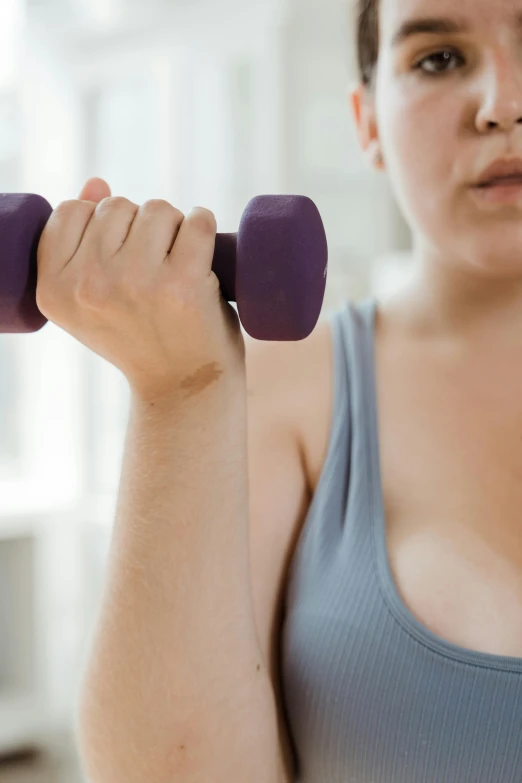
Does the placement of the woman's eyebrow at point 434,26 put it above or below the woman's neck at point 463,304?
above

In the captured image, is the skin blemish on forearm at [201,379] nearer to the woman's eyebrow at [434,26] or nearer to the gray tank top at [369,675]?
the gray tank top at [369,675]

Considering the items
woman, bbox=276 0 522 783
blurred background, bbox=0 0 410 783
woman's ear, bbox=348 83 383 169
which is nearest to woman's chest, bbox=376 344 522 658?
woman, bbox=276 0 522 783

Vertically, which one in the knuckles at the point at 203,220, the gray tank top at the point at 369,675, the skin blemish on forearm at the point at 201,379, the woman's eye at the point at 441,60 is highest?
the woman's eye at the point at 441,60

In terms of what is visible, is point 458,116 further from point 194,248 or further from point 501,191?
point 194,248

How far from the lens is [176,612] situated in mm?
678

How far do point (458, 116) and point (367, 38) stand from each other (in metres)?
0.20

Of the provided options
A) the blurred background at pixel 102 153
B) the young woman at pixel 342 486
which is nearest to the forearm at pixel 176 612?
the young woman at pixel 342 486

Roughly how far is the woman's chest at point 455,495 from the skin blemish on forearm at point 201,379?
266mm

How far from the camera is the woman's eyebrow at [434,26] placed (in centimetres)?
80

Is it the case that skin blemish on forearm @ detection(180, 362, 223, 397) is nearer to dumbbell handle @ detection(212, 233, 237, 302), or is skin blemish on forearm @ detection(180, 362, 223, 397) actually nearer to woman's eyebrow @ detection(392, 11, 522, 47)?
dumbbell handle @ detection(212, 233, 237, 302)

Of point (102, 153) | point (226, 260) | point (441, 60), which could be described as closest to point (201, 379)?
point (226, 260)

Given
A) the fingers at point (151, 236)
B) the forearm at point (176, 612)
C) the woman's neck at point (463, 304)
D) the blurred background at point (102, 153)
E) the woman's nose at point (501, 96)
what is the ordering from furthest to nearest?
the blurred background at point (102, 153) → the woman's neck at point (463, 304) → the woman's nose at point (501, 96) → the forearm at point (176, 612) → the fingers at point (151, 236)

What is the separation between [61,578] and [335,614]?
2.15m

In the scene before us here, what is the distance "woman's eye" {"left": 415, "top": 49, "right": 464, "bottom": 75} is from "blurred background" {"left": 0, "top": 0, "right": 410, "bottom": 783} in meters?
1.82
